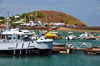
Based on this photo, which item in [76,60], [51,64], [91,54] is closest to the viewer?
[51,64]

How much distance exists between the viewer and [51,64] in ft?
110

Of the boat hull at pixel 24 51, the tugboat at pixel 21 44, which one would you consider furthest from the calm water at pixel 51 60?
the tugboat at pixel 21 44

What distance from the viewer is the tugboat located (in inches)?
1414

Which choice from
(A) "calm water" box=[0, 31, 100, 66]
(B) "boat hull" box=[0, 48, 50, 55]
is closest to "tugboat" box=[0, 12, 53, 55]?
(B) "boat hull" box=[0, 48, 50, 55]

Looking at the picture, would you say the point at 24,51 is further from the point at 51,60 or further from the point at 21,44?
the point at 51,60

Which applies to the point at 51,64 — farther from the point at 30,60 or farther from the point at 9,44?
the point at 9,44

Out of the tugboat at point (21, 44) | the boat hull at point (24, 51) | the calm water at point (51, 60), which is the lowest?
the calm water at point (51, 60)

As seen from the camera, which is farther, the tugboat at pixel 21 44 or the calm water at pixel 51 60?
the tugboat at pixel 21 44

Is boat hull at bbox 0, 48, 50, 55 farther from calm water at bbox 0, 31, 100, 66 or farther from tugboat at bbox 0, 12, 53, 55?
calm water at bbox 0, 31, 100, 66

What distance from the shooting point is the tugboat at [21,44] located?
35.9 m

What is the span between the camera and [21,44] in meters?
36.2

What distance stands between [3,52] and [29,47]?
466cm

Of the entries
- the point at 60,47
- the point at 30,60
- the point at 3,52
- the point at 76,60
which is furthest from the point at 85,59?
the point at 3,52

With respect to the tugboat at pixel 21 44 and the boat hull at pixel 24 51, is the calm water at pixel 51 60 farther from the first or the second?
the tugboat at pixel 21 44
